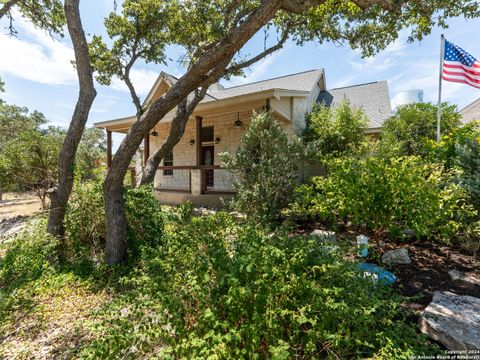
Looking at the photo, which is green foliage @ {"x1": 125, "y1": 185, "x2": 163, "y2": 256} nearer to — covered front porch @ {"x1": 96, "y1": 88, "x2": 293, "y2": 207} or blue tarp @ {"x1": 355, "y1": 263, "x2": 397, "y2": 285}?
covered front porch @ {"x1": 96, "y1": 88, "x2": 293, "y2": 207}

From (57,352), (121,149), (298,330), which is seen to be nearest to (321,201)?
(298,330)

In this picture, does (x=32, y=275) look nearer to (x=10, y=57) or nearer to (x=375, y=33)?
(x=10, y=57)

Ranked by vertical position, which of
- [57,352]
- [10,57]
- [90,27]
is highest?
[90,27]

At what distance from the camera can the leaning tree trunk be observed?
4.36m

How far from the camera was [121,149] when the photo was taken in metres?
3.83

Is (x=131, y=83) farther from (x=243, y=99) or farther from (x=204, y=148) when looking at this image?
(x=204, y=148)

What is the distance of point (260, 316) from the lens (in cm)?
185

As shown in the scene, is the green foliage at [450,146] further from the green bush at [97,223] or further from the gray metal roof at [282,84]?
the green bush at [97,223]

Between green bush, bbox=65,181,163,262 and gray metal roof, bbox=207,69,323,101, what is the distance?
874 centimetres

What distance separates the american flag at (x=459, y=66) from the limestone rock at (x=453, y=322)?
753 centimetres

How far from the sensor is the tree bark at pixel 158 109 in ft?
10.9

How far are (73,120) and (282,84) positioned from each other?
1099cm

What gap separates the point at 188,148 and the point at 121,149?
8.08 m

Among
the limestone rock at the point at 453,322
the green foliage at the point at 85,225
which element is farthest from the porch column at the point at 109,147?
the limestone rock at the point at 453,322
